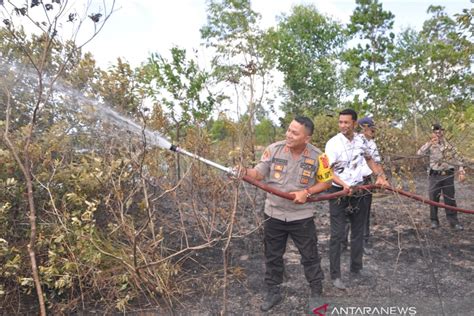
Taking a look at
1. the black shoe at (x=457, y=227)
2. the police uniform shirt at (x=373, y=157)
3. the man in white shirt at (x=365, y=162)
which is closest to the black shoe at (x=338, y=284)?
the man in white shirt at (x=365, y=162)

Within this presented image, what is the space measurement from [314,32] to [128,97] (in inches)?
744

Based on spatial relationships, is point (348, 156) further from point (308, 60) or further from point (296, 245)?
point (308, 60)

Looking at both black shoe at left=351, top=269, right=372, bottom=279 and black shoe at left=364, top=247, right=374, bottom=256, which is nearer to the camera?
black shoe at left=351, top=269, right=372, bottom=279

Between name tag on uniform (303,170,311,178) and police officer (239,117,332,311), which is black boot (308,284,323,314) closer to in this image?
police officer (239,117,332,311)

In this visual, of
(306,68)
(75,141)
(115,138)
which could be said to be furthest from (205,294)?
(306,68)

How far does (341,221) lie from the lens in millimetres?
4086

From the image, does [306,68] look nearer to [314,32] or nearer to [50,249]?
[314,32]

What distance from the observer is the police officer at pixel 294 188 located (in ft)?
11.8

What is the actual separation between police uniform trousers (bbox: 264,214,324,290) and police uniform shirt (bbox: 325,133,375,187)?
0.71 meters

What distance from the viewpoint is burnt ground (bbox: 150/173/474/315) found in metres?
3.74

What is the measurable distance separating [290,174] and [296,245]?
2.05ft

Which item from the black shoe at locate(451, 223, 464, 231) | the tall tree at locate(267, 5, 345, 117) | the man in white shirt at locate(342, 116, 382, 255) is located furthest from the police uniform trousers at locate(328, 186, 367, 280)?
the tall tree at locate(267, 5, 345, 117)

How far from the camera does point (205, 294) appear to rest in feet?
13.1

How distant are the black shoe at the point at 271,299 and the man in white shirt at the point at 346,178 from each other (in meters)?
0.64
